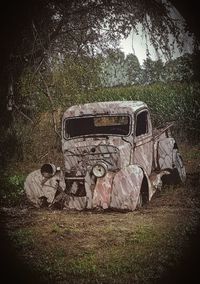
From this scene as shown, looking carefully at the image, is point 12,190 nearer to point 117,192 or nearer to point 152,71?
point 117,192

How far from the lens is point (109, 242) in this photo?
12.2 feet

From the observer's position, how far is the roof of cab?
4.00 meters

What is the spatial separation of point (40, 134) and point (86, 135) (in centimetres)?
45

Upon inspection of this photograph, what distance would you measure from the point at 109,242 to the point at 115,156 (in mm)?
796

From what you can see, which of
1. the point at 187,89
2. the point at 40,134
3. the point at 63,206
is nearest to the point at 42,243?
the point at 63,206

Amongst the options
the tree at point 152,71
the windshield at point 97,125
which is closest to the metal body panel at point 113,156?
the windshield at point 97,125

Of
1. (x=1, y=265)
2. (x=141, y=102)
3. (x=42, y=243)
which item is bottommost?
(x=1, y=265)

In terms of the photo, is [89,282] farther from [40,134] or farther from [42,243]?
[40,134]

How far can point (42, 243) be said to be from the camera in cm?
380

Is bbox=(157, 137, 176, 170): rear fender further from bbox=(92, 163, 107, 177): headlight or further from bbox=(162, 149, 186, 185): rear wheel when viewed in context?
bbox=(92, 163, 107, 177): headlight

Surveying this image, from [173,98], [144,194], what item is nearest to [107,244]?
[144,194]

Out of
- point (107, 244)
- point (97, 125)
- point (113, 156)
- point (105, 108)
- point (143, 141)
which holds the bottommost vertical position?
point (107, 244)

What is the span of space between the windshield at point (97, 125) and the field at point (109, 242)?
24.1 inches

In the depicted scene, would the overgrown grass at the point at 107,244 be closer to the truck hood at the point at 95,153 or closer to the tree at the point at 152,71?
the truck hood at the point at 95,153
